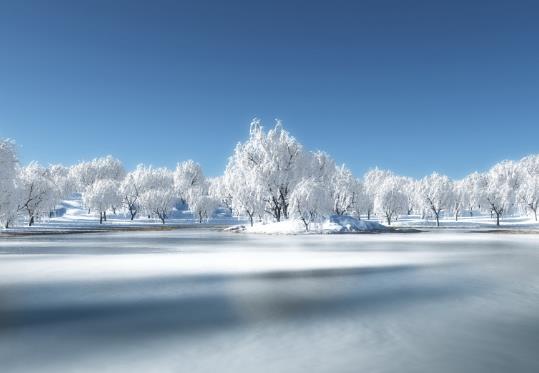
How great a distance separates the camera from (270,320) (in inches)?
359

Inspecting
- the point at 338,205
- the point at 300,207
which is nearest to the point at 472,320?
the point at 300,207

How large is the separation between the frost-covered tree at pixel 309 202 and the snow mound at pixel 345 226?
1579mm

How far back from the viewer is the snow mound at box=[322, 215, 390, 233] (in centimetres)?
5269

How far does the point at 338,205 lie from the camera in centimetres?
7606

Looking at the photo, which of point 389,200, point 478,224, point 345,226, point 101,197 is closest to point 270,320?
point 345,226

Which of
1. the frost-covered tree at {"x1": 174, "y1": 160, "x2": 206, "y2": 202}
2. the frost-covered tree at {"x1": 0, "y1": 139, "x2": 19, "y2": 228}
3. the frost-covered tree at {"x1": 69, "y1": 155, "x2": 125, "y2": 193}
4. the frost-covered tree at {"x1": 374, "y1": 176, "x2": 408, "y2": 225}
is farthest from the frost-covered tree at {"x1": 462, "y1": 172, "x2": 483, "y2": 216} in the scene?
the frost-covered tree at {"x1": 69, "y1": 155, "x2": 125, "y2": 193}

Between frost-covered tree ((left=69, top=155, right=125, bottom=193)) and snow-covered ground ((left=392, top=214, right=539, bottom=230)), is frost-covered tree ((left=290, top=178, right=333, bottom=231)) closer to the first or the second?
snow-covered ground ((left=392, top=214, right=539, bottom=230))

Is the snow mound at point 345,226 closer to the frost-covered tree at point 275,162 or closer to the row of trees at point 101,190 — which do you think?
the frost-covered tree at point 275,162

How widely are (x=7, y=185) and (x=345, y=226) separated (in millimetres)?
35757

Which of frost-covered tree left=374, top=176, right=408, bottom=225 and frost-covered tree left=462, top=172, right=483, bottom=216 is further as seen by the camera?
frost-covered tree left=462, top=172, right=483, bottom=216

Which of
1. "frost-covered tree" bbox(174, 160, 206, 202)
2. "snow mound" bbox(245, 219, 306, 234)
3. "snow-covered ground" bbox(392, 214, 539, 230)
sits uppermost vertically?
"frost-covered tree" bbox(174, 160, 206, 202)

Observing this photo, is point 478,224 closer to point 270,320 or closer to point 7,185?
point 7,185

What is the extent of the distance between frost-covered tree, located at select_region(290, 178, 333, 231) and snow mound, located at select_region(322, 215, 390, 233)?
5.18 feet

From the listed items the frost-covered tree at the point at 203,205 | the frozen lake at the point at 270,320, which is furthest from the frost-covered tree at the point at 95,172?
the frozen lake at the point at 270,320
